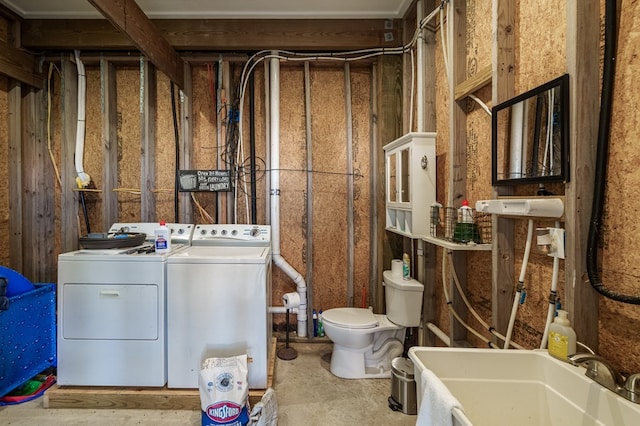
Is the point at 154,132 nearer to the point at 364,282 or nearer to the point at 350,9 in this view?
the point at 350,9

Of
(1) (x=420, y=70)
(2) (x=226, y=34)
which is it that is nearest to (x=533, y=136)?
(1) (x=420, y=70)

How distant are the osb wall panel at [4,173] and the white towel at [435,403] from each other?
337cm

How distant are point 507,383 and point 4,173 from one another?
370 centimetres

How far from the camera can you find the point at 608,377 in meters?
0.88

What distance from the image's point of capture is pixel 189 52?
2762 millimetres

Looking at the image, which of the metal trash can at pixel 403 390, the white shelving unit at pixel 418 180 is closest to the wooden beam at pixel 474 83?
the white shelving unit at pixel 418 180

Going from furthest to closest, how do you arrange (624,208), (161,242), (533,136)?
(161,242), (533,136), (624,208)

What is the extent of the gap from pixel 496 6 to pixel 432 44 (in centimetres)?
89

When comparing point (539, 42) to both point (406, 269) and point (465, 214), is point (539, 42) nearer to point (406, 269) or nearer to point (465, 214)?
point (465, 214)

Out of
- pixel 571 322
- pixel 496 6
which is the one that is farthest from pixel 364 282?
pixel 496 6

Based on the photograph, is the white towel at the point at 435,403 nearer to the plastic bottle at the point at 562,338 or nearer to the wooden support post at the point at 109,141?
the plastic bottle at the point at 562,338

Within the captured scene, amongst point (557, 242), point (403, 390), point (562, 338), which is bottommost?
point (403, 390)

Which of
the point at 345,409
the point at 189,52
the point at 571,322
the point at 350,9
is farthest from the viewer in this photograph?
the point at 189,52

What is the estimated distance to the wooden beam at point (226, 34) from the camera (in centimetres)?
262
